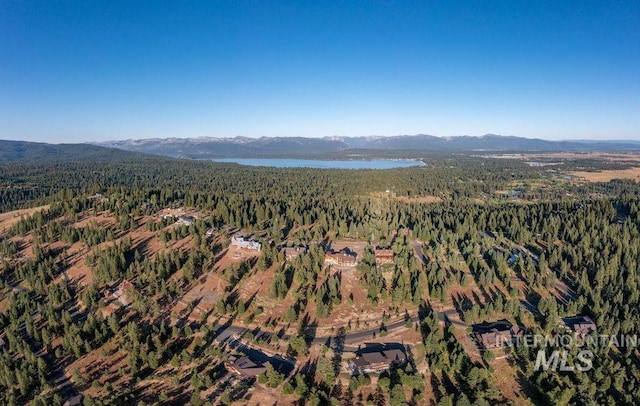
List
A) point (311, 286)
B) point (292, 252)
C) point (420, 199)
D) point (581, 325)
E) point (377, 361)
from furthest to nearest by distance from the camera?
point (420, 199), point (292, 252), point (311, 286), point (581, 325), point (377, 361)

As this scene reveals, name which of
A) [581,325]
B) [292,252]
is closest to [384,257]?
[292,252]

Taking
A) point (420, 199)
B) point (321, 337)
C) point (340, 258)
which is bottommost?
point (321, 337)

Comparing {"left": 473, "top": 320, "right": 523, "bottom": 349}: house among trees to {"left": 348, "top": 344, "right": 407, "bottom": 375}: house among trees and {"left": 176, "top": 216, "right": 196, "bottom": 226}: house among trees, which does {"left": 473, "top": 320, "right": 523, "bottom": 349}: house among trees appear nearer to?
{"left": 348, "top": 344, "right": 407, "bottom": 375}: house among trees

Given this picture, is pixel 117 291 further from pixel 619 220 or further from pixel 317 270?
pixel 619 220

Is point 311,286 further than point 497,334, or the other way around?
point 311,286

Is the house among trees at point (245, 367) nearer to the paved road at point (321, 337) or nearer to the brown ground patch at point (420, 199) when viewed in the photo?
the paved road at point (321, 337)

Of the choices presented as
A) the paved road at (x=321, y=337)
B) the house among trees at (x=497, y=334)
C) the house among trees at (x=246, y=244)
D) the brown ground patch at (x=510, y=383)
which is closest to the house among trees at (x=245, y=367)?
the paved road at (x=321, y=337)

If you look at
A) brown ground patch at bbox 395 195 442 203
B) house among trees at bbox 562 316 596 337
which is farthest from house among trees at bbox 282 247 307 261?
brown ground patch at bbox 395 195 442 203

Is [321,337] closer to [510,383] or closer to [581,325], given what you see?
[510,383]

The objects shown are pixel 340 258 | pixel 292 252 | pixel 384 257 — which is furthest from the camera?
pixel 292 252
